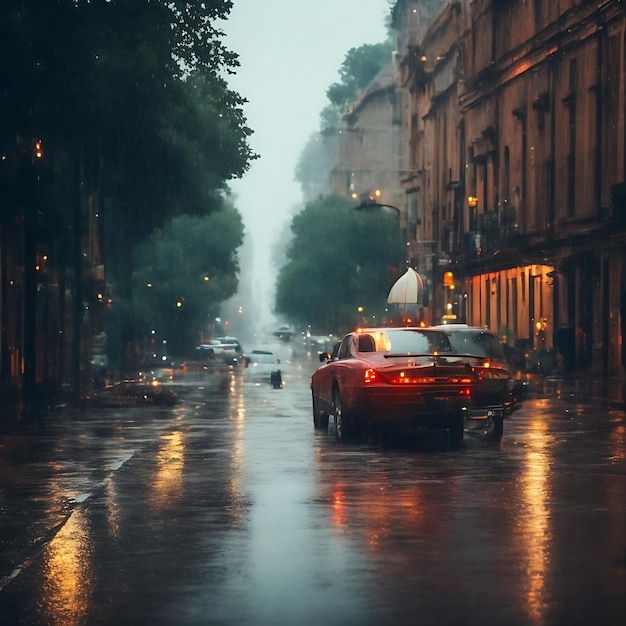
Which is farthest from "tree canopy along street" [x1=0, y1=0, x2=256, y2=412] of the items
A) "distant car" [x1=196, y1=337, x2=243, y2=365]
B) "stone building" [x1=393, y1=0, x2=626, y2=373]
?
"distant car" [x1=196, y1=337, x2=243, y2=365]

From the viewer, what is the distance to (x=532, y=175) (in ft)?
206

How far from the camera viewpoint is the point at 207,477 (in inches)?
648

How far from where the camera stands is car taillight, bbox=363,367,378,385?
21.3 m

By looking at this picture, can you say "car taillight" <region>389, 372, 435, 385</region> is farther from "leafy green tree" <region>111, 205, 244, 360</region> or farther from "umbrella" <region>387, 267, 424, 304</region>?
"leafy green tree" <region>111, 205, 244, 360</region>

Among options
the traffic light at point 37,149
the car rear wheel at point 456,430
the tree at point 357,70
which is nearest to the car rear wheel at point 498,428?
the car rear wheel at point 456,430

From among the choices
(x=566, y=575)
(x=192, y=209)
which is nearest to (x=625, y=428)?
(x=566, y=575)

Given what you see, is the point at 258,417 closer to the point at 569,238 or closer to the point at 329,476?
the point at 329,476

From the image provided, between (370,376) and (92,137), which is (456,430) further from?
(92,137)

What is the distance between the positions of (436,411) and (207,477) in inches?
213

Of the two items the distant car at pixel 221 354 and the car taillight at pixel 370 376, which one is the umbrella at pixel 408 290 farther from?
the car taillight at pixel 370 376

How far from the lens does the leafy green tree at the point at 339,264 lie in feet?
339

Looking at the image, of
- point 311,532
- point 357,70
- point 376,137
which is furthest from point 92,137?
point 357,70

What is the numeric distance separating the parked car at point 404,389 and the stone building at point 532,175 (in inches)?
1035

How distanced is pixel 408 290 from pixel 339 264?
31.9 metres
